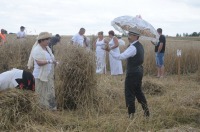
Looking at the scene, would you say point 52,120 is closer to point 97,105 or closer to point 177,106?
point 97,105

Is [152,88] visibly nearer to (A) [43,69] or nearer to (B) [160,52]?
(B) [160,52]

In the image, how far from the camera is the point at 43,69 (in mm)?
6844

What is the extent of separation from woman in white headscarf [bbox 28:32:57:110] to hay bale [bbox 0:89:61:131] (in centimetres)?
55

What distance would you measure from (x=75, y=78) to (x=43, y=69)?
31.7 inches

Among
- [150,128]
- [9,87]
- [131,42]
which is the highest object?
[131,42]

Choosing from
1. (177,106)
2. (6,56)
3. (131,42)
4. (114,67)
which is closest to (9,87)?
(131,42)

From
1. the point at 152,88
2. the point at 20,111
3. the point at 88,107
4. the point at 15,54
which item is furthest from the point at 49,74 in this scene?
the point at 15,54

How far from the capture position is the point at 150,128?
6203mm

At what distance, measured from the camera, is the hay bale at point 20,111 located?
18.9ft

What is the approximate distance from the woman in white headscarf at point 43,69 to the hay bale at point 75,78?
400mm

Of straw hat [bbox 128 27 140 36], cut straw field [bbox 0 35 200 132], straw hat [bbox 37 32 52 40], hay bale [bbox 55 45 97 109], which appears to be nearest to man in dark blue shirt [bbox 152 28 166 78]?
cut straw field [bbox 0 35 200 132]

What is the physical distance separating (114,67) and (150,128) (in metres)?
5.93

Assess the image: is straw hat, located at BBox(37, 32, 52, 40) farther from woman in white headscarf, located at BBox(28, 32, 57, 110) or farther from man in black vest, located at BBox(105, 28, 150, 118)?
man in black vest, located at BBox(105, 28, 150, 118)

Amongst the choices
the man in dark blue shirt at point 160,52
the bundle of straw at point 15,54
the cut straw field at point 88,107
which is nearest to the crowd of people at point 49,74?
the cut straw field at point 88,107
